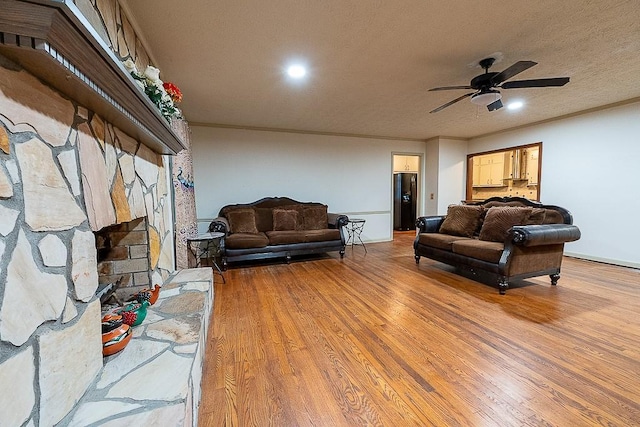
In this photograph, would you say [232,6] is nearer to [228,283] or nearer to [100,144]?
[100,144]

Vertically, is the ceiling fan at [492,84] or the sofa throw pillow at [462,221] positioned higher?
the ceiling fan at [492,84]

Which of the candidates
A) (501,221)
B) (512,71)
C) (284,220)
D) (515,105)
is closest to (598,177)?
(515,105)

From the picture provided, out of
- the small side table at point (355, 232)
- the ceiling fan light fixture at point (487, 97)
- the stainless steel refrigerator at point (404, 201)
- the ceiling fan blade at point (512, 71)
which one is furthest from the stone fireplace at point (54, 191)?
the stainless steel refrigerator at point (404, 201)

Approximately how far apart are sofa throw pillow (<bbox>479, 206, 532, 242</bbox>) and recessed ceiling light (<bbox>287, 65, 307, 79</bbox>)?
298 cm

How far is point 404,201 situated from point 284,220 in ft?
14.9

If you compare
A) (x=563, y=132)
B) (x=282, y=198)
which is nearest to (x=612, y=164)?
(x=563, y=132)

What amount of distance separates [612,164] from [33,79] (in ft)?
20.0

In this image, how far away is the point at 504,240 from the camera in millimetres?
3107

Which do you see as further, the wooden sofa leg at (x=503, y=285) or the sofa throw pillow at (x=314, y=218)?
the sofa throw pillow at (x=314, y=218)

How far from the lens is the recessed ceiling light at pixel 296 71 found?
8.74 feet

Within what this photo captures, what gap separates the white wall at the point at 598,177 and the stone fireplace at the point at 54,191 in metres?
5.79

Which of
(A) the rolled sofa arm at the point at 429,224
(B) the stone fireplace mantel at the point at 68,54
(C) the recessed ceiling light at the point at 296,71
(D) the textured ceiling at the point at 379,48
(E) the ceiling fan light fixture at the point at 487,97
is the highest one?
(C) the recessed ceiling light at the point at 296,71

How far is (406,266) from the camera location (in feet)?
13.4

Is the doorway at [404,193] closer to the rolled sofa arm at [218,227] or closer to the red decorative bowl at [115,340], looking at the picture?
the rolled sofa arm at [218,227]
